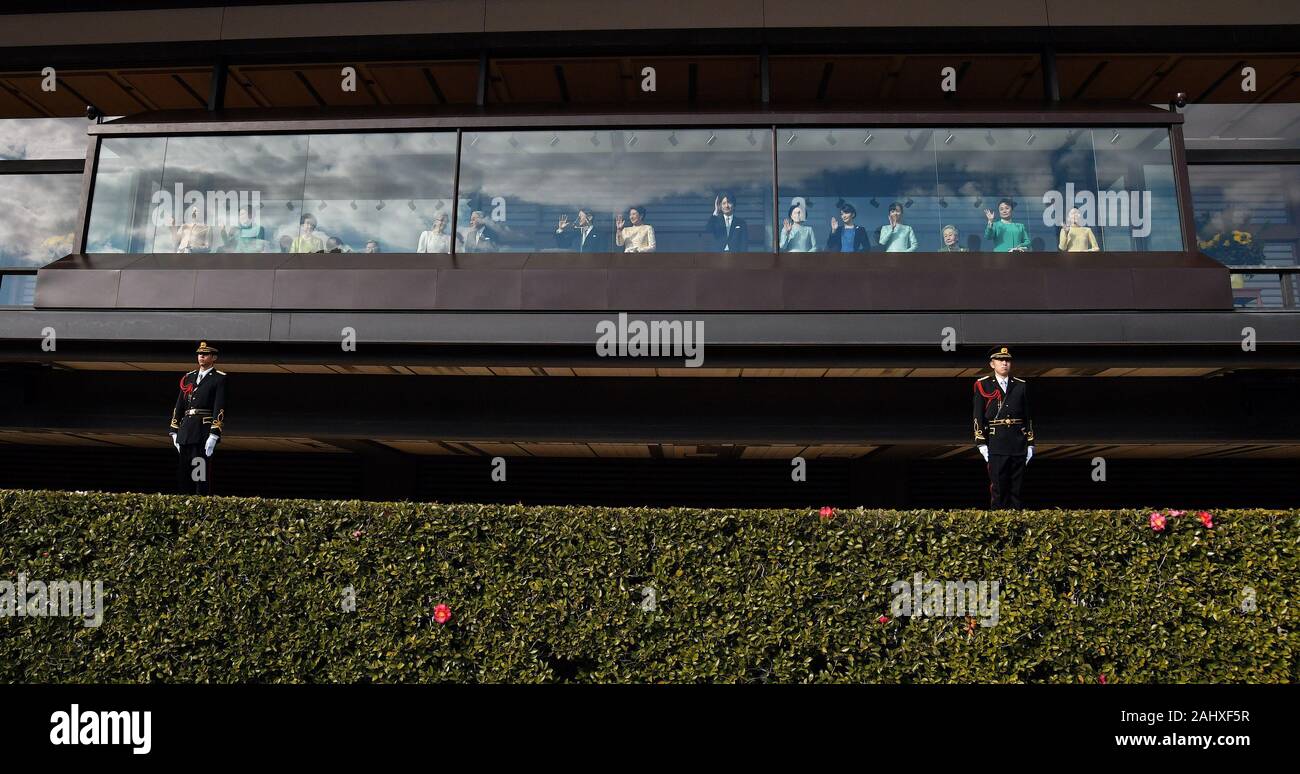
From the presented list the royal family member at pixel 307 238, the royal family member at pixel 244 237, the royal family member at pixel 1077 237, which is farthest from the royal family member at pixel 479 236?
the royal family member at pixel 1077 237

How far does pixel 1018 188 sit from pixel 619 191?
490 cm

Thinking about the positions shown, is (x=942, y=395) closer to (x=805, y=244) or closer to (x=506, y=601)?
(x=805, y=244)

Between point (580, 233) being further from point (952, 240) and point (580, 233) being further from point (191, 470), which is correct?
point (191, 470)

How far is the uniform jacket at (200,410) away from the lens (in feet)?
24.8

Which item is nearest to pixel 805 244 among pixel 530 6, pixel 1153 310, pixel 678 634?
pixel 1153 310

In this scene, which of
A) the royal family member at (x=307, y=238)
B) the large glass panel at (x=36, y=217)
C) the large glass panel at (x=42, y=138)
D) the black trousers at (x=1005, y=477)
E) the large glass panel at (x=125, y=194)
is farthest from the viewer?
the large glass panel at (x=42, y=138)

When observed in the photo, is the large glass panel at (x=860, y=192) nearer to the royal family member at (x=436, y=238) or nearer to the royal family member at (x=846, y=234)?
the royal family member at (x=846, y=234)

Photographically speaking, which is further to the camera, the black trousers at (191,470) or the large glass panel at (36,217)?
the large glass panel at (36,217)

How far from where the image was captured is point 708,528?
523 cm

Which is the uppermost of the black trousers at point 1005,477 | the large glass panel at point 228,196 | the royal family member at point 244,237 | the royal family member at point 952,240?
the large glass panel at point 228,196

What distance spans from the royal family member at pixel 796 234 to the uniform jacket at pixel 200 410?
671cm

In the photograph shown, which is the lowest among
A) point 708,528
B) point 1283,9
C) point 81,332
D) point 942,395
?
point 708,528

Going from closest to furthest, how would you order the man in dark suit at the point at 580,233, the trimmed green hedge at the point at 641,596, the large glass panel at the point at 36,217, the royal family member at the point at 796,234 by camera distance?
the trimmed green hedge at the point at 641,596 < the royal family member at the point at 796,234 < the man in dark suit at the point at 580,233 < the large glass panel at the point at 36,217
